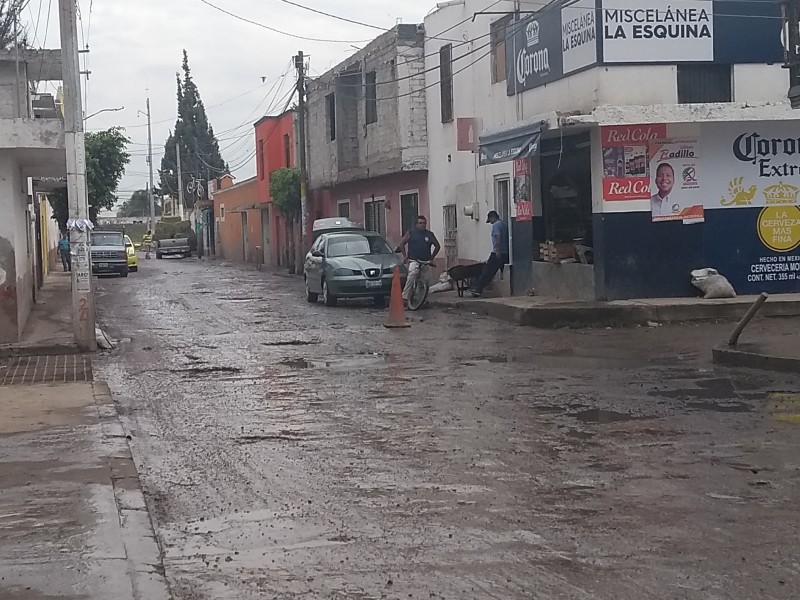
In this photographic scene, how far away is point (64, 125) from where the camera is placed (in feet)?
51.1

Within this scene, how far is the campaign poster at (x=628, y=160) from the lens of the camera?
1848cm

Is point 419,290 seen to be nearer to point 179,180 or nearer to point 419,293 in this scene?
point 419,293

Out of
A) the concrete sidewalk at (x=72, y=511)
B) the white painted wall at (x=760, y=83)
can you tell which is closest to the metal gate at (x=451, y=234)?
the white painted wall at (x=760, y=83)

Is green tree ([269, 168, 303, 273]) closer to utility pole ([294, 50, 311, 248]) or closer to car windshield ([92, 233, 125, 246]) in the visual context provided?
utility pole ([294, 50, 311, 248])

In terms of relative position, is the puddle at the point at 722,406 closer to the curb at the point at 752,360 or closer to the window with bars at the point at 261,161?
the curb at the point at 752,360

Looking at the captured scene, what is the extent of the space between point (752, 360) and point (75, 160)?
9.61 m

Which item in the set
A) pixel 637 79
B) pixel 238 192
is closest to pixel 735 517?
pixel 637 79

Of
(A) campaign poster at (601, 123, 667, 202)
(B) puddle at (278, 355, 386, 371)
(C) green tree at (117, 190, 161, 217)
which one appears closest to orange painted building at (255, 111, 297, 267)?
(A) campaign poster at (601, 123, 667, 202)

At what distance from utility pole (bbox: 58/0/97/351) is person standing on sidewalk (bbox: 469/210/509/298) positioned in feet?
30.0

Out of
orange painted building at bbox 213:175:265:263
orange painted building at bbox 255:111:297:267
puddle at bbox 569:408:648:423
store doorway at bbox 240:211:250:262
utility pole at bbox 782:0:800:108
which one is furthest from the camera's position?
store doorway at bbox 240:211:250:262

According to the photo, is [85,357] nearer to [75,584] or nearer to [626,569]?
[75,584]

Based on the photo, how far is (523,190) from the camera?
21.9m

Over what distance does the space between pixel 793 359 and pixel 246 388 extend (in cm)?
618

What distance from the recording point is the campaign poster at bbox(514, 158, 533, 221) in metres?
21.6
